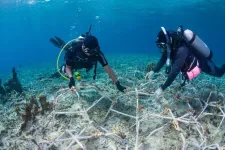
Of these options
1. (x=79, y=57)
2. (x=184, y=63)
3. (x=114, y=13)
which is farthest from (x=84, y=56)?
(x=114, y=13)

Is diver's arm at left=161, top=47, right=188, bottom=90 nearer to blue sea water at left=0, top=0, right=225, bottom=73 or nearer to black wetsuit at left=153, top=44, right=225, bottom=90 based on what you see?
black wetsuit at left=153, top=44, right=225, bottom=90

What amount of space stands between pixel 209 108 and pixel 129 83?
3434 millimetres

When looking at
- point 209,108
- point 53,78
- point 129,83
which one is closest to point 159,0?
point 53,78

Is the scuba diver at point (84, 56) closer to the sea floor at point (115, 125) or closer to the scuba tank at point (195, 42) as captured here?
the sea floor at point (115, 125)

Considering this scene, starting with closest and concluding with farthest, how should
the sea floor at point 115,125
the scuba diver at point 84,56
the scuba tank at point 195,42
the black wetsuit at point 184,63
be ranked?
the sea floor at point 115,125 → the black wetsuit at point 184,63 → the scuba tank at point 195,42 → the scuba diver at point 84,56

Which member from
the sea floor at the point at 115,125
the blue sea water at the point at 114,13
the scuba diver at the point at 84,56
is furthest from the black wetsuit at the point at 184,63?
the blue sea water at the point at 114,13

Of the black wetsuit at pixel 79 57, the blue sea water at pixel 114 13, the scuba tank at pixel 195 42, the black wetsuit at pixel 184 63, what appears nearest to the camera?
the black wetsuit at pixel 184 63

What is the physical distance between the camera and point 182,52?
6.30m

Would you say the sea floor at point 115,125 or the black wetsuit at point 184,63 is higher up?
the black wetsuit at point 184,63

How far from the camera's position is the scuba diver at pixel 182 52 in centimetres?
629

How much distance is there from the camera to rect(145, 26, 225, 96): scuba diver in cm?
629

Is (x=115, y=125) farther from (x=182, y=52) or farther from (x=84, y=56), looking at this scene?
(x=84, y=56)

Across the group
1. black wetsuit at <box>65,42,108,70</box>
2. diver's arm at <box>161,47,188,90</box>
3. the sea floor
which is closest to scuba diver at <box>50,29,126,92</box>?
black wetsuit at <box>65,42,108,70</box>

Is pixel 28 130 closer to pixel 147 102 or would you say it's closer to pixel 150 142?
pixel 150 142
